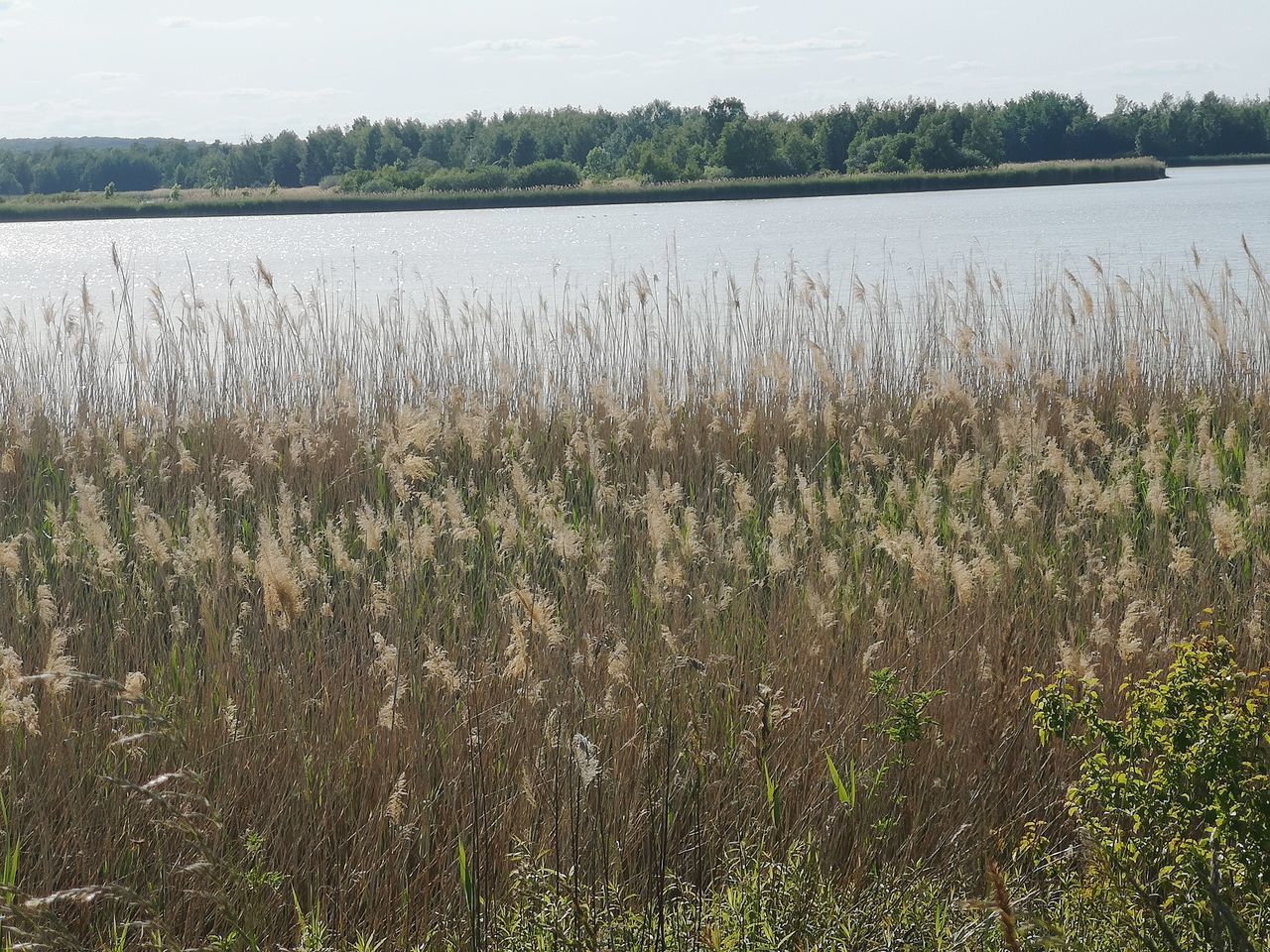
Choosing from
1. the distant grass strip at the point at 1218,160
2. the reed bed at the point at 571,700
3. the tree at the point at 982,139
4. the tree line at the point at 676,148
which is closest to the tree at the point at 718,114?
the tree line at the point at 676,148

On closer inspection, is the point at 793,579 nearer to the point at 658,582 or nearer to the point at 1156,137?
the point at 658,582

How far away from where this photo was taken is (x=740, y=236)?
24906 millimetres

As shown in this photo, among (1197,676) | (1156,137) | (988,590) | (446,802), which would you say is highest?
(1156,137)

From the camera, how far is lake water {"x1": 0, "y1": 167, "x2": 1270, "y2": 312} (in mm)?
16922

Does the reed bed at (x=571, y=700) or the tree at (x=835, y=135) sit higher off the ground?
the tree at (x=835, y=135)

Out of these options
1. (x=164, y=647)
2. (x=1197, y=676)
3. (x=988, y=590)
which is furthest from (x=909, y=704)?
(x=164, y=647)

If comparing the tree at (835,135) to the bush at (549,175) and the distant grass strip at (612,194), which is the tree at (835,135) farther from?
the bush at (549,175)

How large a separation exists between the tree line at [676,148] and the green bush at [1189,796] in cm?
4876

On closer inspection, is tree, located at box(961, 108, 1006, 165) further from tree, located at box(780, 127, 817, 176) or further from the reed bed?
the reed bed

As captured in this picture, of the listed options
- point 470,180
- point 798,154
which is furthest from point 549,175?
point 798,154

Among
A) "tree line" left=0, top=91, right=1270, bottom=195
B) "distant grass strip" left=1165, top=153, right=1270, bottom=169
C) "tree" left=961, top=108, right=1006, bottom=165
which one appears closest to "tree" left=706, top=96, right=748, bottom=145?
"tree line" left=0, top=91, right=1270, bottom=195

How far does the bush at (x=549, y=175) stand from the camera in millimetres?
50156

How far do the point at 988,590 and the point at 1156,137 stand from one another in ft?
222

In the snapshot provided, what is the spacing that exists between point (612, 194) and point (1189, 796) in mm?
41705
